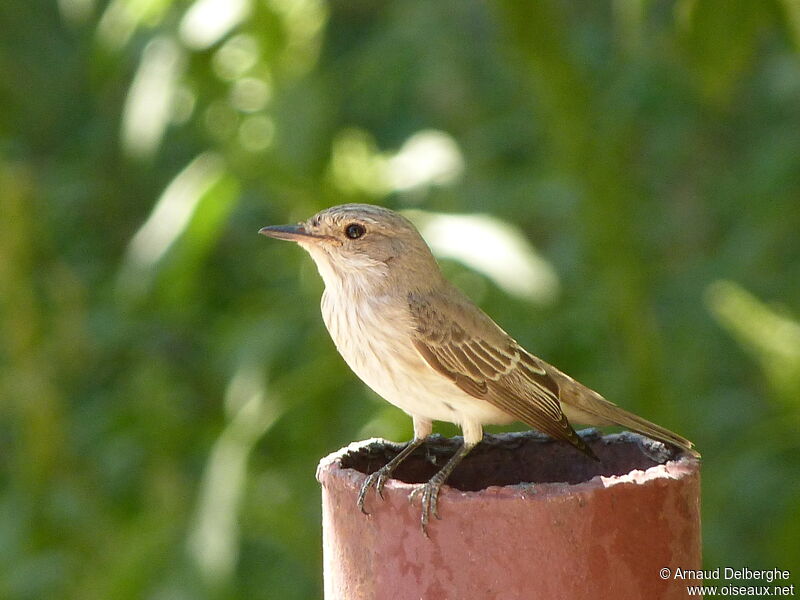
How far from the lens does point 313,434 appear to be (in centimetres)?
503

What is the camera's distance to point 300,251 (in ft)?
15.1

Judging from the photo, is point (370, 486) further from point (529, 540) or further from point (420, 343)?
point (420, 343)

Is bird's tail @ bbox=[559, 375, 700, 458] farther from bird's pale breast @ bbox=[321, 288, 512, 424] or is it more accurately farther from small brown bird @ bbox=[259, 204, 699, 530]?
bird's pale breast @ bbox=[321, 288, 512, 424]

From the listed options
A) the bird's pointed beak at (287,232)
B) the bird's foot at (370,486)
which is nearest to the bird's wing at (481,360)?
the bird's pointed beak at (287,232)

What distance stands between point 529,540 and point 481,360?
0.98 meters

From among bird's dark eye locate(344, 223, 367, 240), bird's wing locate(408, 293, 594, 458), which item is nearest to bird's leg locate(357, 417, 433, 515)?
bird's wing locate(408, 293, 594, 458)

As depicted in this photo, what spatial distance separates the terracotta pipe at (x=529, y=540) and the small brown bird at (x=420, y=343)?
510mm

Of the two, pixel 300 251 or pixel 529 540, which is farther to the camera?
pixel 300 251

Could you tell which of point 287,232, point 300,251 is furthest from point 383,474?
point 300,251

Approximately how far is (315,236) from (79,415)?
3658 millimetres

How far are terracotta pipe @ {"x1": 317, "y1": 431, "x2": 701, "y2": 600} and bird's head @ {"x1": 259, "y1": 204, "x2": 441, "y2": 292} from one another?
98 centimetres

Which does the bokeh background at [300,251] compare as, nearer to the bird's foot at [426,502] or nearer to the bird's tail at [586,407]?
the bird's tail at [586,407]

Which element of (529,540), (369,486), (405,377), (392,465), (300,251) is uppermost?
(300,251)

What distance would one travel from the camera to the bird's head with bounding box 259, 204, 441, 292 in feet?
11.2
